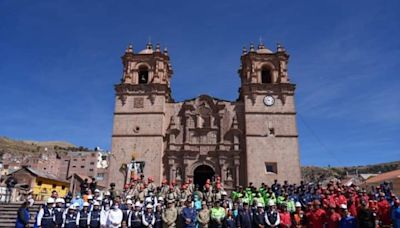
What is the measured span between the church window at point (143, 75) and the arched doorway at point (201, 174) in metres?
9.02

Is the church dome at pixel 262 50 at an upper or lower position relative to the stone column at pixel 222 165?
upper

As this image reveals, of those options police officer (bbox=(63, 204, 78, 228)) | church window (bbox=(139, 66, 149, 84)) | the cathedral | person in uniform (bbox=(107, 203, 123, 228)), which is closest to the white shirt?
person in uniform (bbox=(107, 203, 123, 228))

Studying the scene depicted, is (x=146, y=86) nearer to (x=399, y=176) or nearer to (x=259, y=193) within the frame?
(x=259, y=193)

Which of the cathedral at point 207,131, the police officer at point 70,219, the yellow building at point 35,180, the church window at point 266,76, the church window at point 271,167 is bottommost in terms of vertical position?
the police officer at point 70,219

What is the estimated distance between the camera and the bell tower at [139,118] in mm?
26031

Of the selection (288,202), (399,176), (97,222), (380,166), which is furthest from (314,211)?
(380,166)

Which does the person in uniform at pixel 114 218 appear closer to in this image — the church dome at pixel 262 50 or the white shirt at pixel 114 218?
the white shirt at pixel 114 218

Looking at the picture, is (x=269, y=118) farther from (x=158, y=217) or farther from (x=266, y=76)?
(x=158, y=217)

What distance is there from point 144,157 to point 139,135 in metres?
1.84

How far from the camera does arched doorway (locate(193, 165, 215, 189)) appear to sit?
2739 cm

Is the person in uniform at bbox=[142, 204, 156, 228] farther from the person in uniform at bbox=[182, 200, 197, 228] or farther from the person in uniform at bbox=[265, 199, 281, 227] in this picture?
the person in uniform at bbox=[265, 199, 281, 227]

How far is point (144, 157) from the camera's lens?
26.2m

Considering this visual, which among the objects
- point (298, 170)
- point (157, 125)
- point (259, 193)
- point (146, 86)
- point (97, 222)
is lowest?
point (97, 222)

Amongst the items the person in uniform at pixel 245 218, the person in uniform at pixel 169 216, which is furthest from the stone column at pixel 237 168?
the person in uniform at pixel 169 216
